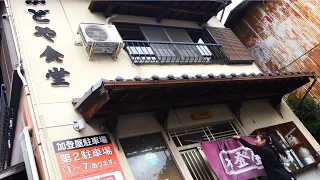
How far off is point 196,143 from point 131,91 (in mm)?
2952

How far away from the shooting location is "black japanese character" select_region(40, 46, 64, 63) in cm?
797

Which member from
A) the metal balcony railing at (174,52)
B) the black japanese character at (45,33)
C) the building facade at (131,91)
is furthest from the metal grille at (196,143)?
the black japanese character at (45,33)

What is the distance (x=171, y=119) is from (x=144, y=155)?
136 centimetres

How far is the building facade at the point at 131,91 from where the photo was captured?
6637 millimetres

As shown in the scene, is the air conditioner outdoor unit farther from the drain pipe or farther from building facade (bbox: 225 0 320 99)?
building facade (bbox: 225 0 320 99)

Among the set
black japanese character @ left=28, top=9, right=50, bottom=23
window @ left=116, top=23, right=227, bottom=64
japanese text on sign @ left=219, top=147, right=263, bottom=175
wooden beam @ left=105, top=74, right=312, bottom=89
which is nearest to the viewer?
wooden beam @ left=105, top=74, right=312, bottom=89

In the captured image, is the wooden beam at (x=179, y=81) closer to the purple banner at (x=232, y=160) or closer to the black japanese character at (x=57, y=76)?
the purple banner at (x=232, y=160)

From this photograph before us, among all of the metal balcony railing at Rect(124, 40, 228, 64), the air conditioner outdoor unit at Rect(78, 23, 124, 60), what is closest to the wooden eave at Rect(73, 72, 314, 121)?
the air conditioner outdoor unit at Rect(78, 23, 124, 60)

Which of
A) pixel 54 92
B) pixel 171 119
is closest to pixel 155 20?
pixel 171 119

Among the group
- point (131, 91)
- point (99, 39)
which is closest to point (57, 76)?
point (99, 39)

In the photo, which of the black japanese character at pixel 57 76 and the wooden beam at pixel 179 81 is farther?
the black japanese character at pixel 57 76

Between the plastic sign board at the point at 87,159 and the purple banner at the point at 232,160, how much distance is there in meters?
2.34

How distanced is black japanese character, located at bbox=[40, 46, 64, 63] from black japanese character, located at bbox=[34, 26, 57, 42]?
439 millimetres

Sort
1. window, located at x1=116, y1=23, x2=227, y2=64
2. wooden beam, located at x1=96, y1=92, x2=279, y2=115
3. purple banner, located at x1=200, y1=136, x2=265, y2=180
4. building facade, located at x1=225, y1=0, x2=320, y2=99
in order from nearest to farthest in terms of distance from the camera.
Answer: wooden beam, located at x1=96, y1=92, x2=279, y2=115 → purple banner, located at x1=200, y1=136, x2=265, y2=180 → window, located at x1=116, y1=23, x2=227, y2=64 → building facade, located at x1=225, y1=0, x2=320, y2=99
